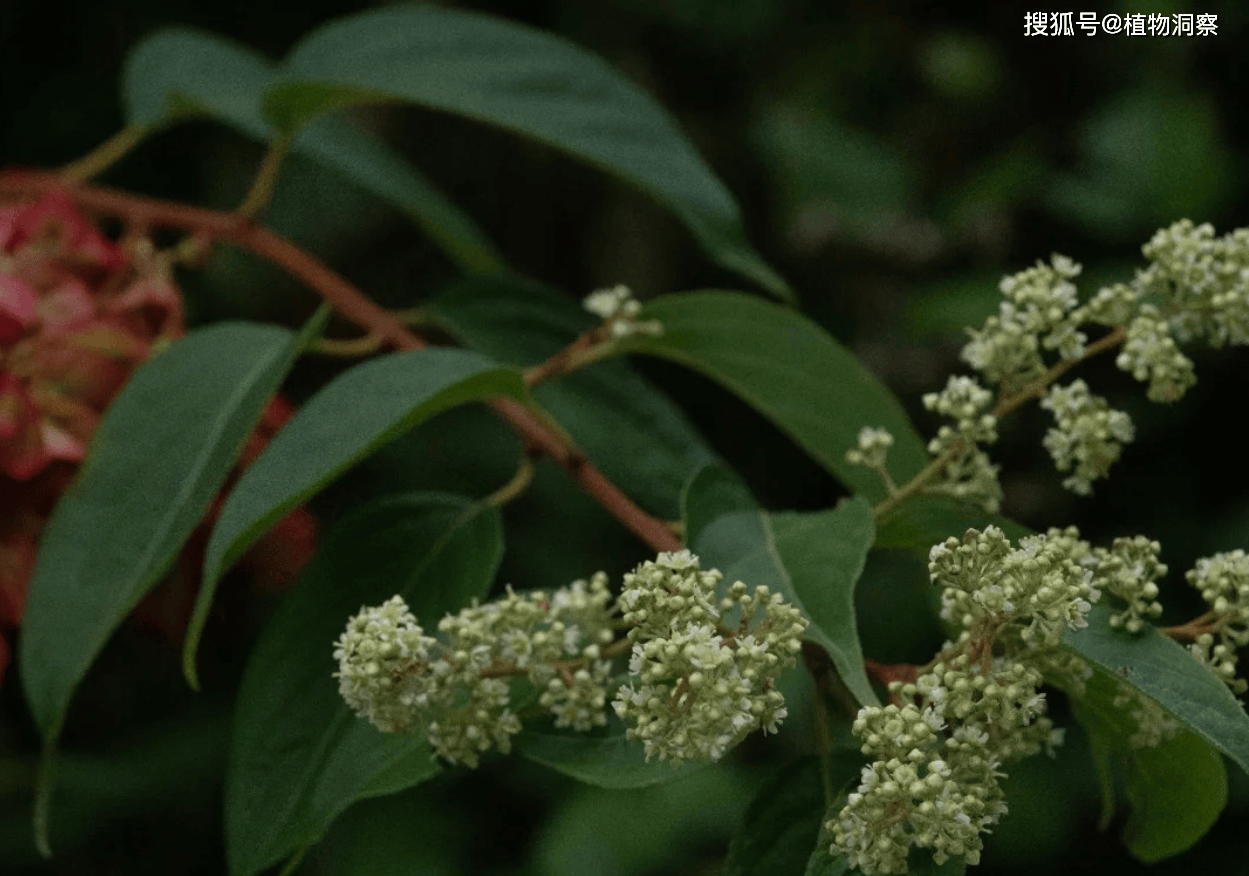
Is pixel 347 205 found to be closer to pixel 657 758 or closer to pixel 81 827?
pixel 81 827

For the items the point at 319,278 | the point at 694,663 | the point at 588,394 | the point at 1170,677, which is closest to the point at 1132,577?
the point at 1170,677

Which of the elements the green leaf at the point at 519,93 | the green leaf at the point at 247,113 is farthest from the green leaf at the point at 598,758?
the green leaf at the point at 247,113

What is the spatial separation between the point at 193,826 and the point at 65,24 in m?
0.72

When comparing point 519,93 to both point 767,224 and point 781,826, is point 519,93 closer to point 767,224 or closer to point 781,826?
point 781,826

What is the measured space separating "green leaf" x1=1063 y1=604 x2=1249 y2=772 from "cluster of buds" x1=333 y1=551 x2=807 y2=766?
0.30 ft

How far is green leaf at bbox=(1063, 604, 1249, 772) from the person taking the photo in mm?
364

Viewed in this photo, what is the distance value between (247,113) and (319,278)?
0.14m

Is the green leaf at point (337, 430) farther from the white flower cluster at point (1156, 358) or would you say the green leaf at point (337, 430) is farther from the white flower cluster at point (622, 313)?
the white flower cluster at point (1156, 358)

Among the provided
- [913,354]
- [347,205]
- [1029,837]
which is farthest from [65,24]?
[1029,837]

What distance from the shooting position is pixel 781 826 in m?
0.43

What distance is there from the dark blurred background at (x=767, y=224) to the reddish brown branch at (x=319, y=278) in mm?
420

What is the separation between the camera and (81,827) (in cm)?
108

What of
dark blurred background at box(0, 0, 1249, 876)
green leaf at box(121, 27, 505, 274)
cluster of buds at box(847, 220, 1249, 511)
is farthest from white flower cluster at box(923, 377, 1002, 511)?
dark blurred background at box(0, 0, 1249, 876)

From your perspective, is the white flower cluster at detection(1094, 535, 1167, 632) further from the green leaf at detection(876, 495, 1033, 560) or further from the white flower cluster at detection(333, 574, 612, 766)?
the white flower cluster at detection(333, 574, 612, 766)
